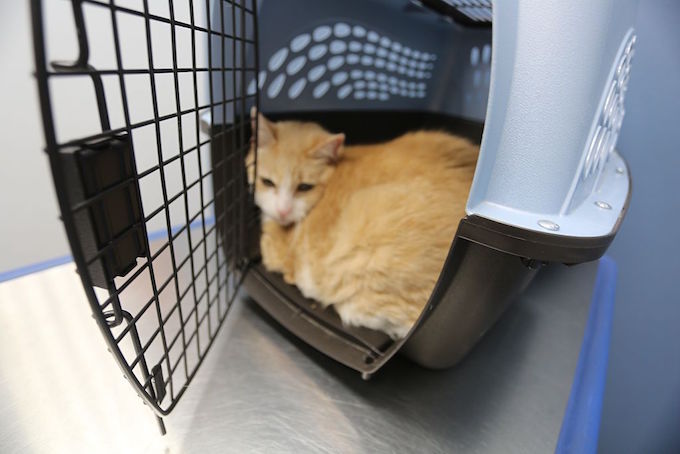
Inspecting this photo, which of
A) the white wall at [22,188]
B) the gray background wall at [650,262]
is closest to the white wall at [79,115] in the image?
the white wall at [22,188]

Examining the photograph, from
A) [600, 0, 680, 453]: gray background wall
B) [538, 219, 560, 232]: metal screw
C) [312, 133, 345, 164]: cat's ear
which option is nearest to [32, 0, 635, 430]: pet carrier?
[538, 219, 560, 232]: metal screw

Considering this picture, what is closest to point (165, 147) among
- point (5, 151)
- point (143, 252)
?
point (143, 252)

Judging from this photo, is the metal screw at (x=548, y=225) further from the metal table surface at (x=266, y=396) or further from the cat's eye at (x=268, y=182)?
the cat's eye at (x=268, y=182)

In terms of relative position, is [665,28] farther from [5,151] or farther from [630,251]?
[5,151]

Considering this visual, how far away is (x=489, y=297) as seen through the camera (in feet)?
1.57

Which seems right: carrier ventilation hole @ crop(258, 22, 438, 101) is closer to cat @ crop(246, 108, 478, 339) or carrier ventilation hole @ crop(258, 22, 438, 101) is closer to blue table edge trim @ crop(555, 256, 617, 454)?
cat @ crop(246, 108, 478, 339)

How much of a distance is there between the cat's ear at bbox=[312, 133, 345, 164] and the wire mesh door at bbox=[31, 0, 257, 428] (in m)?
0.16

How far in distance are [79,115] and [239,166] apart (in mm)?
287

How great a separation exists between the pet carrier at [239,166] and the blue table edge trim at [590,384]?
7.5 inches

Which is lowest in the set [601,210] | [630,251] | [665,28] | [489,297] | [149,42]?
[630,251]

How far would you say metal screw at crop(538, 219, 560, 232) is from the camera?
0.37 metres

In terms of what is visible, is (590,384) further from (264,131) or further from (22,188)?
(22,188)

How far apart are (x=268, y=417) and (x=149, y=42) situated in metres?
0.49

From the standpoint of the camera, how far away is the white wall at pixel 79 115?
416mm
